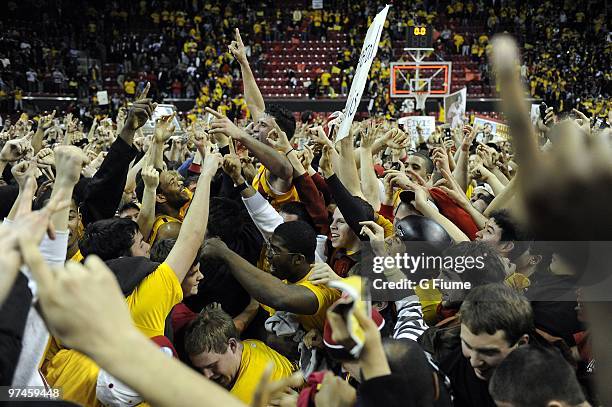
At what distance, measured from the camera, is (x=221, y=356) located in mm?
2797

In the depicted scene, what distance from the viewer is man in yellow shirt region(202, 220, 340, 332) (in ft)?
9.42

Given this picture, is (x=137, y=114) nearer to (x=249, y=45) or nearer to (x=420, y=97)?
(x=420, y=97)

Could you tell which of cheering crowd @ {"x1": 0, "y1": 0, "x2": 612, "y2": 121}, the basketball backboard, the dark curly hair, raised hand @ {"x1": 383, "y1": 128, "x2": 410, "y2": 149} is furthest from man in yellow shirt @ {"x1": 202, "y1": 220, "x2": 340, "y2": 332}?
cheering crowd @ {"x1": 0, "y1": 0, "x2": 612, "y2": 121}

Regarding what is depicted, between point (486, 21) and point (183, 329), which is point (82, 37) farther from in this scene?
point (183, 329)

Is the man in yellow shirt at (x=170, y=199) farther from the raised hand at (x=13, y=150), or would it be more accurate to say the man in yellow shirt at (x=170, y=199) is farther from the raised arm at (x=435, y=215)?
the raised arm at (x=435, y=215)

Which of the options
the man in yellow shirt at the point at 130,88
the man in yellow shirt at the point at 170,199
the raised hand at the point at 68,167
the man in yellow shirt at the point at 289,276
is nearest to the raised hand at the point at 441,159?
the man in yellow shirt at the point at 289,276

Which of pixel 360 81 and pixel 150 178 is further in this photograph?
pixel 360 81

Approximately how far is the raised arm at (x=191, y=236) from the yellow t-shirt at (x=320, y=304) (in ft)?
1.69

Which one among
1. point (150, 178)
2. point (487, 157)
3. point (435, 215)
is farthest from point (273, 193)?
point (487, 157)

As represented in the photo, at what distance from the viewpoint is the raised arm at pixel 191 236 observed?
2805mm

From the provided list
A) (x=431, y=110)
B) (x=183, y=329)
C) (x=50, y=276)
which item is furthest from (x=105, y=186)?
(x=431, y=110)

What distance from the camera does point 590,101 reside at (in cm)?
2459

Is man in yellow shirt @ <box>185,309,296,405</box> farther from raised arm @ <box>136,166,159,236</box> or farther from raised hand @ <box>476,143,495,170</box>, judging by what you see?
raised hand @ <box>476,143,495,170</box>

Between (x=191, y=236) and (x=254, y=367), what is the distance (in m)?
0.63
